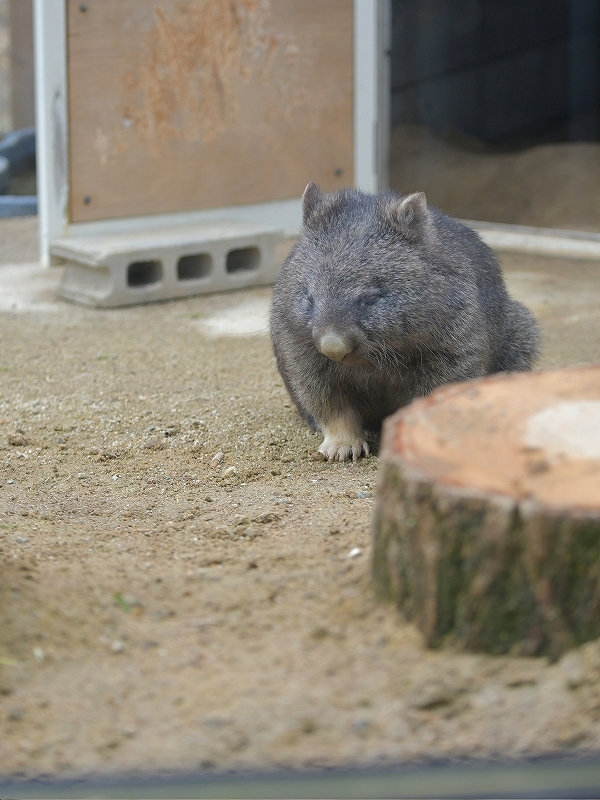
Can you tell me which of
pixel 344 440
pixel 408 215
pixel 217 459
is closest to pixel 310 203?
pixel 408 215

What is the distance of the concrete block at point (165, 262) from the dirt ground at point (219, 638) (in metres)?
2.57

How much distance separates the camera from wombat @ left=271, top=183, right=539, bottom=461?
404cm

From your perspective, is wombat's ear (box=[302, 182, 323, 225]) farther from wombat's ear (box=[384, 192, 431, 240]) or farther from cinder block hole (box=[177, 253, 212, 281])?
cinder block hole (box=[177, 253, 212, 281])

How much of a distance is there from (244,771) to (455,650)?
19.1 inches

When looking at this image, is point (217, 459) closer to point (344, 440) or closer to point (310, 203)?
point (344, 440)

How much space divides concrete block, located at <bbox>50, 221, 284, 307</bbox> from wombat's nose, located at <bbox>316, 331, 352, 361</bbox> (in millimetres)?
3161

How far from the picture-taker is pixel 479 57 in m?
12.5

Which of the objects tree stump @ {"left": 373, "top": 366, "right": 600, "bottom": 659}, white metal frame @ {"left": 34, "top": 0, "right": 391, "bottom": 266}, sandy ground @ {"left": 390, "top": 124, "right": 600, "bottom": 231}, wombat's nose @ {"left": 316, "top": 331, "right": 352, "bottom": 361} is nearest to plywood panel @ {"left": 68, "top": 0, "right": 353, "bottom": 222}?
white metal frame @ {"left": 34, "top": 0, "right": 391, "bottom": 266}

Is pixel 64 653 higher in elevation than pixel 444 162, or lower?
lower

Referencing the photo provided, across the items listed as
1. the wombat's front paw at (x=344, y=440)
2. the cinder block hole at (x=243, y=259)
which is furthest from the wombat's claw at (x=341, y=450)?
the cinder block hole at (x=243, y=259)

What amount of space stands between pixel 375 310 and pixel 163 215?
401cm

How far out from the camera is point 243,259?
25.5 feet

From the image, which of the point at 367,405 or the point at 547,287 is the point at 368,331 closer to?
the point at 367,405

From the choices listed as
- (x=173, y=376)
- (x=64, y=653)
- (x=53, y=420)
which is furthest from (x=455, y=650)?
(x=173, y=376)
